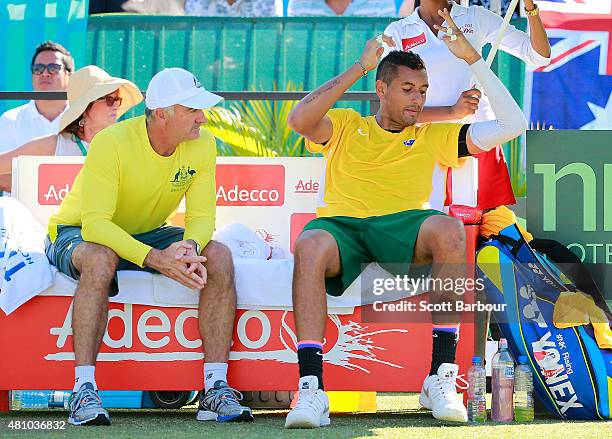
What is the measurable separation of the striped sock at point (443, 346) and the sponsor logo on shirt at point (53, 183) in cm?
200

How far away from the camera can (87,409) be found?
452cm

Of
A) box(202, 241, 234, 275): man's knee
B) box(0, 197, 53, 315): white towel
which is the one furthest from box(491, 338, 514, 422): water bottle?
box(0, 197, 53, 315): white towel

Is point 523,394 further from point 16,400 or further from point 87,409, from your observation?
point 16,400

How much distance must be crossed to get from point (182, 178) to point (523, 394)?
1.58m

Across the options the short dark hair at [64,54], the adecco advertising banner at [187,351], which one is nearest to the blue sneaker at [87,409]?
the adecco advertising banner at [187,351]

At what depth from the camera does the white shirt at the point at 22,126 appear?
716 centimetres

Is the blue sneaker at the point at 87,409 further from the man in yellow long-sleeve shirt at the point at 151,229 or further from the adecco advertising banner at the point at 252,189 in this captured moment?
the adecco advertising banner at the point at 252,189

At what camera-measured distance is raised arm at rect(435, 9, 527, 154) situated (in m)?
4.85

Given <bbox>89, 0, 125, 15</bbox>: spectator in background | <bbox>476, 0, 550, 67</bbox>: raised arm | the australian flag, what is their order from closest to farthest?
1. <bbox>476, 0, 550, 67</bbox>: raised arm
2. the australian flag
3. <bbox>89, 0, 125, 15</bbox>: spectator in background

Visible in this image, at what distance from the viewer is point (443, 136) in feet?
16.5

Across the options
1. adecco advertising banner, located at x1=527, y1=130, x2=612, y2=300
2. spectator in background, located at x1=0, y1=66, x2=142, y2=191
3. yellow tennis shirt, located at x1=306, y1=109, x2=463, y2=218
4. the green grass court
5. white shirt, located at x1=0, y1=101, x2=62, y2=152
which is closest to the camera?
the green grass court

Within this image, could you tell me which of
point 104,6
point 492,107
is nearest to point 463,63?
point 492,107

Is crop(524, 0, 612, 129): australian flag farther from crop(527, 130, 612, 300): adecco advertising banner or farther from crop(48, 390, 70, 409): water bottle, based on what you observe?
crop(48, 390, 70, 409): water bottle

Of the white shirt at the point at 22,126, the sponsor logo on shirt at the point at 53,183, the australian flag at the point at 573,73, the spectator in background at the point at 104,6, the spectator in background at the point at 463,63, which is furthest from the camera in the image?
the spectator in background at the point at 104,6
